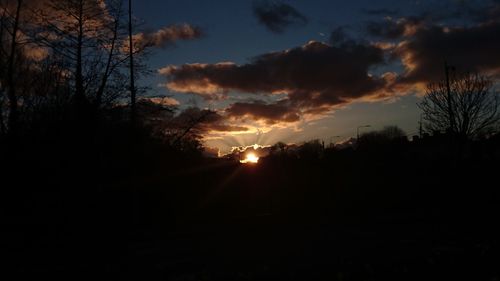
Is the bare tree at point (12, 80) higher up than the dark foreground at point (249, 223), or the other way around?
the bare tree at point (12, 80)

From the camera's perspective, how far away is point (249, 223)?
15422 millimetres

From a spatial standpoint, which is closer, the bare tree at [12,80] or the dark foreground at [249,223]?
the dark foreground at [249,223]

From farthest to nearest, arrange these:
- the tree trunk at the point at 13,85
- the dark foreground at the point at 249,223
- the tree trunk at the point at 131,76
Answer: the tree trunk at the point at 131,76 < the tree trunk at the point at 13,85 < the dark foreground at the point at 249,223

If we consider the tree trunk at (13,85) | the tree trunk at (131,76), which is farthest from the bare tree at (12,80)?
the tree trunk at (131,76)

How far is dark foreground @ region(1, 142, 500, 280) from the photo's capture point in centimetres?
880

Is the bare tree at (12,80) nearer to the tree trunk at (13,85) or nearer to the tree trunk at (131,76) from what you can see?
the tree trunk at (13,85)

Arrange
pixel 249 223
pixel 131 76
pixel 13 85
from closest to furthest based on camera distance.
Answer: pixel 249 223
pixel 13 85
pixel 131 76

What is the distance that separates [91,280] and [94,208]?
8817mm

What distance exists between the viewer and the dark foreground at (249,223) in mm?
8797

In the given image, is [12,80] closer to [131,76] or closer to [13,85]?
[13,85]

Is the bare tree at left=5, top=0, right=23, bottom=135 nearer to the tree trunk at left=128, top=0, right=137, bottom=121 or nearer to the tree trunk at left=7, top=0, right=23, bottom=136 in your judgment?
the tree trunk at left=7, top=0, right=23, bottom=136

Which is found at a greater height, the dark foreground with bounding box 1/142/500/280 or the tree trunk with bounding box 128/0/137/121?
the tree trunk with bounding box 128/0/137/121

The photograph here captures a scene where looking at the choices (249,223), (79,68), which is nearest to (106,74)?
(79,68)

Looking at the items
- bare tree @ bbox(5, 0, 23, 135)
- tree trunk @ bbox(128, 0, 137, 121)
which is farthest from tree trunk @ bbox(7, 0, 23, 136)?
tree trunk @ bbox(128, 0, 137, 121)
